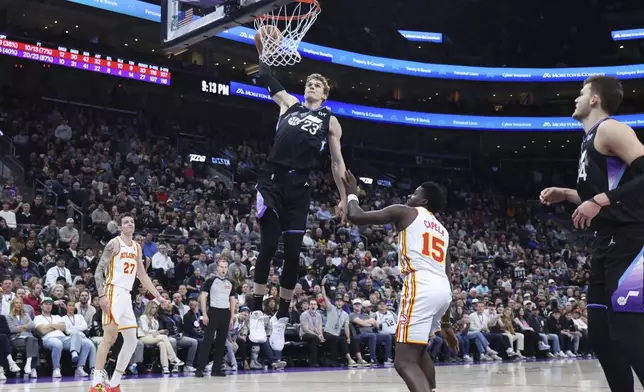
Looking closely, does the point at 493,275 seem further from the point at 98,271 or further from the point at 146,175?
the point at 98,271

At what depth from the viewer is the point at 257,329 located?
556 inches

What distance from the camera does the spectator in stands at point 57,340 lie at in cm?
1183

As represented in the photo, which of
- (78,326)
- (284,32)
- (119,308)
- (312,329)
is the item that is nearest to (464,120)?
(312,329)

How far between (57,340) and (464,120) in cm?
2875

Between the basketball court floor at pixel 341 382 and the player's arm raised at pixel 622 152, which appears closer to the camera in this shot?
the player's arm raised at pixel 622 152

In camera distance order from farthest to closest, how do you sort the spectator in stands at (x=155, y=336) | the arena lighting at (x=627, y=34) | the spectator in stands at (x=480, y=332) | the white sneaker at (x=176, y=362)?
1. the arena lighting at (x=627, y=34)
2. the spectator in stands at (x=480, y=332)
3. the white sneaker at (x=176, y=362)
4. the spectator in stands at (x=155, y=336)

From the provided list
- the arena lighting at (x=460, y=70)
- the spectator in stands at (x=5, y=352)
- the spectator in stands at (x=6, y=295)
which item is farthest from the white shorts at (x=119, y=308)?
the arena lighting at (x=460, y=70)

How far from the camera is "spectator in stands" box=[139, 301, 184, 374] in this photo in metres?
12.7

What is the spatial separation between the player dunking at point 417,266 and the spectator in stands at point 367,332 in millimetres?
9987

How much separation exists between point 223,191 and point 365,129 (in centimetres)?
1657

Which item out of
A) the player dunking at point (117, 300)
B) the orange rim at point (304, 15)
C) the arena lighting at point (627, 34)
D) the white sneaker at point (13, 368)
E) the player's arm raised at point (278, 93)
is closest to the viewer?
the player's arm raised at point (278, 93)

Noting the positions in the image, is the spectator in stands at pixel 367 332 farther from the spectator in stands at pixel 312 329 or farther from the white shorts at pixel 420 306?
the white shorts at pixel 420 306

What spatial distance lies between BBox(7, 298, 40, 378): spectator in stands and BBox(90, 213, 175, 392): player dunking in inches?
144

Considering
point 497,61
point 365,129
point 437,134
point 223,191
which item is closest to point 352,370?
point 223,191
